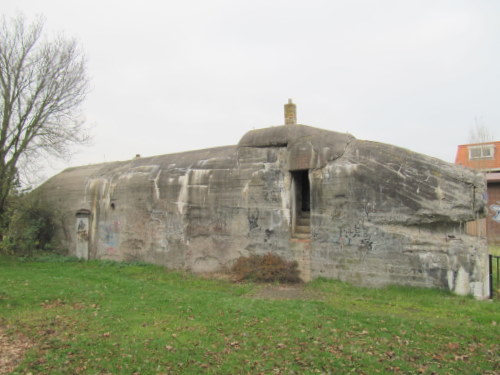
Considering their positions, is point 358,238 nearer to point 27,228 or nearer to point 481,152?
point 27,228

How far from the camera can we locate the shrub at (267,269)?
10359mm

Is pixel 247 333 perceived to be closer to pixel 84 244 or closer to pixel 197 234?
pixel 197 234

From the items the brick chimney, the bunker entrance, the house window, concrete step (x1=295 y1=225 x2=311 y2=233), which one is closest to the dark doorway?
the bunker entrance

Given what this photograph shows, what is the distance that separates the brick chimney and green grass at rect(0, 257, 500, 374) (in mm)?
4930

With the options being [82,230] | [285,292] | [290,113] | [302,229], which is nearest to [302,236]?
[302,229]

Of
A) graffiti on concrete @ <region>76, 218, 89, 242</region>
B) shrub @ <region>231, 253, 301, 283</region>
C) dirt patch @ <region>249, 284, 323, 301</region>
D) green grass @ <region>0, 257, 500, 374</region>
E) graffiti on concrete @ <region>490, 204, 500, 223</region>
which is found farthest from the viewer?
graffiti on concrete @ <region>490, 204, 500, 223</region>

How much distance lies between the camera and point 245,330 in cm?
662

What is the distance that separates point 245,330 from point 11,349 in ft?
12.2

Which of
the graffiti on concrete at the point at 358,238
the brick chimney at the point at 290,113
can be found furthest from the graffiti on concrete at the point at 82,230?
the graffiti on concrete at the point at 358,238

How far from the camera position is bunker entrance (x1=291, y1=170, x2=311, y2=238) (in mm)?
10844

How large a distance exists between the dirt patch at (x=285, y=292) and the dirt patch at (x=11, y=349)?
Answer: 475 cm

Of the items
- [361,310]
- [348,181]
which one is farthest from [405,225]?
[361,310]

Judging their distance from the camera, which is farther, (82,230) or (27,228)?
(27,228)

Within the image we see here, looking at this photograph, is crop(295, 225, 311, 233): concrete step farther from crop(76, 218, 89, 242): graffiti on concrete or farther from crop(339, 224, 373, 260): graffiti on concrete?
crop(76, 218, 89, 242): graffiti on concrete
